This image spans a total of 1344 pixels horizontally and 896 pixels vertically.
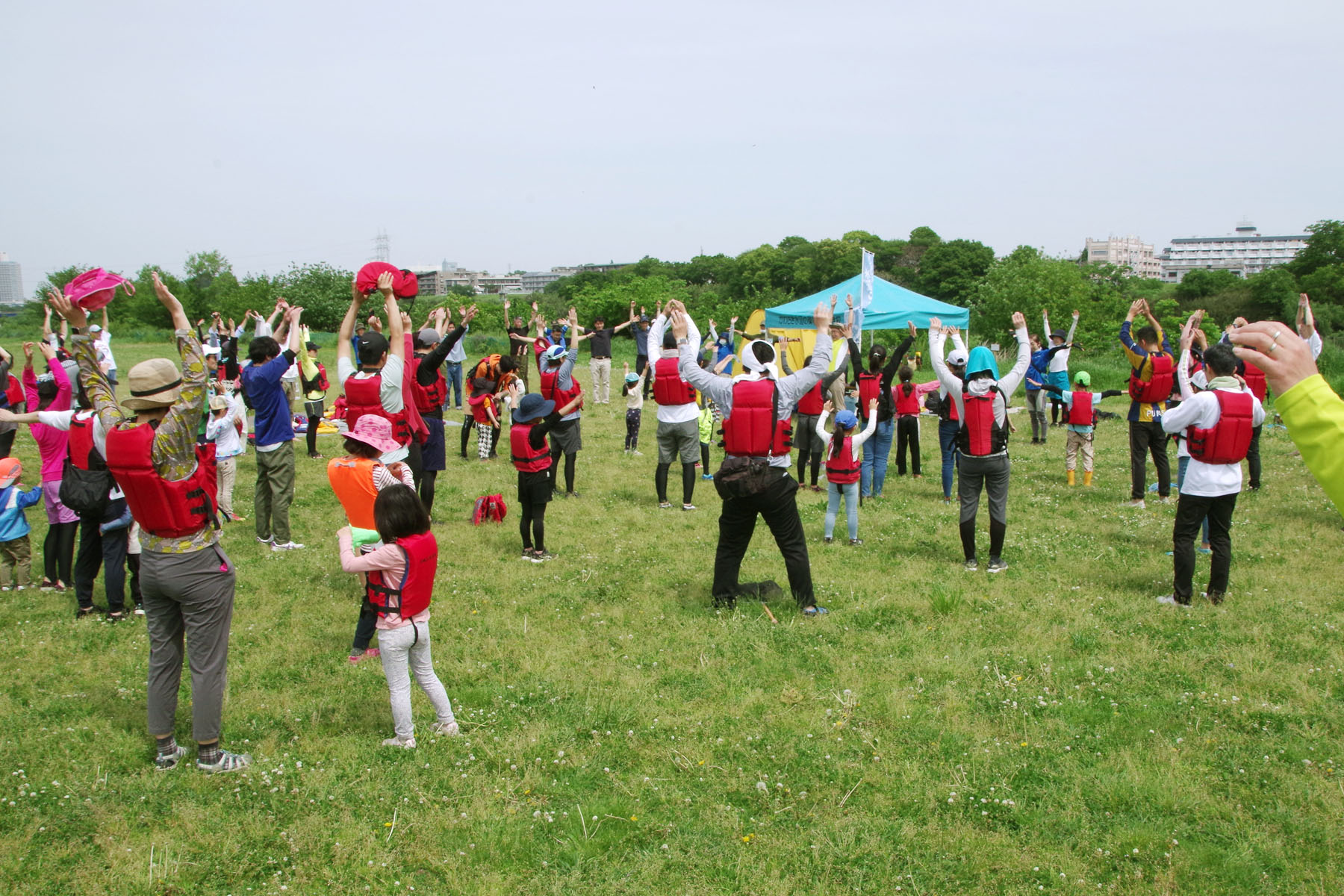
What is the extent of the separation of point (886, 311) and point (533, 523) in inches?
A: 664

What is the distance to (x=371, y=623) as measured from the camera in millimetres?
6504

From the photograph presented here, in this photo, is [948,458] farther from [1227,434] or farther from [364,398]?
[364,398]

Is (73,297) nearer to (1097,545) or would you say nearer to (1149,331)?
(1097,545)

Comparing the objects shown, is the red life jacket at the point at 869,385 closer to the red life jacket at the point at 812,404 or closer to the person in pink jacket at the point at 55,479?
the red life jacket at the point at 812,404

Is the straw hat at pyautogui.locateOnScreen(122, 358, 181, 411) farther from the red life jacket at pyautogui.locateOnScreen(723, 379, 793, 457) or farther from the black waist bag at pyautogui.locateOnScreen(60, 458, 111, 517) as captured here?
the red life jacket at pyautogui.locateOnScreen(723, 379, 793, 457)

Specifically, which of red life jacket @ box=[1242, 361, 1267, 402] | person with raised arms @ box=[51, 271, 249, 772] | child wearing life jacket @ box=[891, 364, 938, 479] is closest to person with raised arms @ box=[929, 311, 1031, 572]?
child wearing life jacket @ box=[891, 364, 938, 479]

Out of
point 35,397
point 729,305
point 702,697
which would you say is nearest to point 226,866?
point 702,697

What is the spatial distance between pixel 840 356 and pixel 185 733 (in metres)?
7.00

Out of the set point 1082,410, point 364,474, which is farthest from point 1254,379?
point 364,474

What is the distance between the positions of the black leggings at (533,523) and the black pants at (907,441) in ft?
22.0

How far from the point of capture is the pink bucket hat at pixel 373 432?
5723mm

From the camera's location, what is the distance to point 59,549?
7965mm

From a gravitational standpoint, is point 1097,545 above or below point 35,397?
below

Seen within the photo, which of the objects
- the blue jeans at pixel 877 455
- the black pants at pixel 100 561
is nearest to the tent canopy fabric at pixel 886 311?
the blue jeans at pixel 877 455
